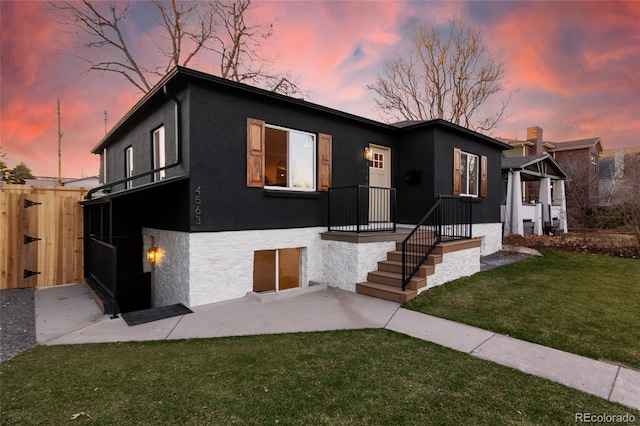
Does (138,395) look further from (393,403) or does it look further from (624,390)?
(624,390)

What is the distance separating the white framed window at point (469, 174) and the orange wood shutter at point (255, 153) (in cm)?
677

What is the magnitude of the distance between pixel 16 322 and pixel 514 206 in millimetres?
16651

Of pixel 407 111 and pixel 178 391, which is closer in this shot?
pixel 178 391

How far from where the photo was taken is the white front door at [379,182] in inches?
340

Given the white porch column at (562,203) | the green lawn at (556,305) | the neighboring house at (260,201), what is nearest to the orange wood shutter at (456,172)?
the neighboring house at (260,201)

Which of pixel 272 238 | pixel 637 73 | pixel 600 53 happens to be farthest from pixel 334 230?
pixel 637 73

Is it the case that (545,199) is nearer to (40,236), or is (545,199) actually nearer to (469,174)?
(469,174)

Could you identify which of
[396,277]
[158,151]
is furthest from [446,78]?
[158,151]

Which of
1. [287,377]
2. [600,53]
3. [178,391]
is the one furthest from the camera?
[600,53]

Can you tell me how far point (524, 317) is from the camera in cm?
467

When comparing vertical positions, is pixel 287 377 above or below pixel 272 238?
below

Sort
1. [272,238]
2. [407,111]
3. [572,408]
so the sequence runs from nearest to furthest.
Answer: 1. [572,408]
2. [272,238]
3. [407,111]

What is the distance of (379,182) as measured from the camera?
884cm

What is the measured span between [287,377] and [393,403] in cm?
103
